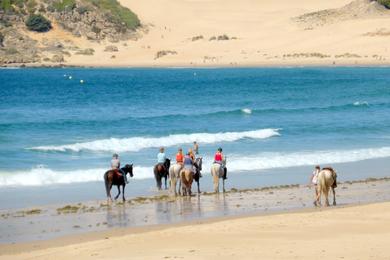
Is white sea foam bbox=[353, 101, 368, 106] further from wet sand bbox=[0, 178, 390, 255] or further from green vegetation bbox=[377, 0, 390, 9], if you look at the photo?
green vegetation bbox=[377, 0, 390, 9]

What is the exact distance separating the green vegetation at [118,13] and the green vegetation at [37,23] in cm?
951

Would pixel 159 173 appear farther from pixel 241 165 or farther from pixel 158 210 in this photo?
pixel 241 165

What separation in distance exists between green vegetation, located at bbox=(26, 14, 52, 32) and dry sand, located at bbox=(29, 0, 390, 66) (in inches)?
48.7

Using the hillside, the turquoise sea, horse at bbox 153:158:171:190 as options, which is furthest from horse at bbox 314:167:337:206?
the hillside

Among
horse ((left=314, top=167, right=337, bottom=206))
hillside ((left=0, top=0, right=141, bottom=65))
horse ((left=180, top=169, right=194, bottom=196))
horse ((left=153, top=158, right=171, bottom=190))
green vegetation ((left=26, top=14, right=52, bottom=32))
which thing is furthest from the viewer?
green vegetation ((left=26, top=14, right=52, bottom=32))

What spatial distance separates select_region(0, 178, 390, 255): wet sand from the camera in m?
20.3

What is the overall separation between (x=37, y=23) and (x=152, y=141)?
65663 millimetres

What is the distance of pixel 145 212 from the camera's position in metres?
23.6

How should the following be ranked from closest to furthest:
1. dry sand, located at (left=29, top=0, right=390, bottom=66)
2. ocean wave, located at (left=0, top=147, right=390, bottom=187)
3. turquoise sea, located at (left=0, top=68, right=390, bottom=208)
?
ocean wave, located at (left=0, top=147, right=390, bottom=187) < turquoise sea, located at (left=0, top=68, right=390, bottom=208) < dry sand, located at (left=29, top=0, right=390, bottom=66)

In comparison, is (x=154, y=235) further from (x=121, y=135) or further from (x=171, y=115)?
(x=171, y=115)

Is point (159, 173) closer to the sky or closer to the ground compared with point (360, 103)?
closer to the ground

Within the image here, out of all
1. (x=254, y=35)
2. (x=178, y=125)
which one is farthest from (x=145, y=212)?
(x=254, y=35)

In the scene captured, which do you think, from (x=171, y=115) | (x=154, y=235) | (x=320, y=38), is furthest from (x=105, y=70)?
(x=154, y=235)

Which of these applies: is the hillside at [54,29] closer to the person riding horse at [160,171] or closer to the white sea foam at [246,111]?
the white sea foam at [246,111]
